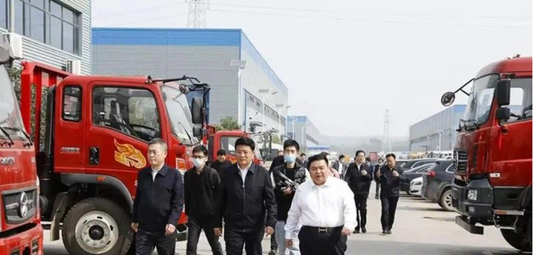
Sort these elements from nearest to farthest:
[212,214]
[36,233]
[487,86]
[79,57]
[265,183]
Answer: [36,233] < [265,183] < [212,214] < [487,86] < [79,57]

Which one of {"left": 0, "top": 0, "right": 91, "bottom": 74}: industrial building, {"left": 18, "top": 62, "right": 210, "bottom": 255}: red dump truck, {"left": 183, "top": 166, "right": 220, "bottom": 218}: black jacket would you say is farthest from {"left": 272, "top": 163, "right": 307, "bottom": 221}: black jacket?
{"left": 0, "top": 0, "right": 91, "bottom": 74}: industrial building

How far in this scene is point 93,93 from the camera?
30.1ft

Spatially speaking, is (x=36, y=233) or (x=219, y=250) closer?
(x=36, y=233)

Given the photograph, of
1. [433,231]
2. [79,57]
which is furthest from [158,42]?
[433,231]

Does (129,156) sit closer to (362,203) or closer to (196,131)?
(196,131)

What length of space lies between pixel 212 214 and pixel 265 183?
136 centimetres

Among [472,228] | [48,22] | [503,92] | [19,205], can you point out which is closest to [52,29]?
[48,22]

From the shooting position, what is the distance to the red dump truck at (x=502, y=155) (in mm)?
9008

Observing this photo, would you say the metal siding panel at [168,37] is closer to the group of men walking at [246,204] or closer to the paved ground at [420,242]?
the paved ground at [420,242]

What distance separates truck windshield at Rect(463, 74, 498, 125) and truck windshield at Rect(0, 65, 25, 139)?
6288mm

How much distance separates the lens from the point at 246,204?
6887mm

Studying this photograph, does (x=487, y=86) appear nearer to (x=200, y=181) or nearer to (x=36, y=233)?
(x=200, y=181)

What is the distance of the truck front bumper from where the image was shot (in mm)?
5359

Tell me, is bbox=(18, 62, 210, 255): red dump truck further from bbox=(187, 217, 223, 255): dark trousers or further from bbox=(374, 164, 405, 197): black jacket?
A: bbox=(374, 164, 405, 197): black jacket
